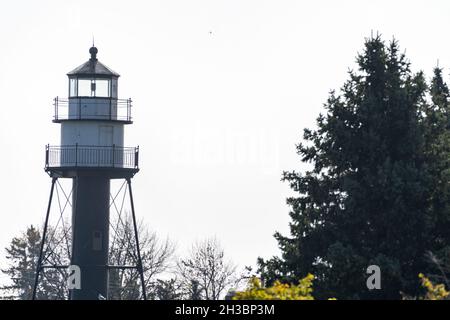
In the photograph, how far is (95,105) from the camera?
68938 mm

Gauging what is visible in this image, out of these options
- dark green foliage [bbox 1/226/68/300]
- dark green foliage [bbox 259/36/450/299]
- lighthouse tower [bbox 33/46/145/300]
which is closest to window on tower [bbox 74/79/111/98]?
lighthouse tower [bbox 33/46/145/300]

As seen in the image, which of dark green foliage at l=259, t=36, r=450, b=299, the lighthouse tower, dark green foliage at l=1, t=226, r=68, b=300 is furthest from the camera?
dark green foliage at l=1, t=226, r=68, b=300

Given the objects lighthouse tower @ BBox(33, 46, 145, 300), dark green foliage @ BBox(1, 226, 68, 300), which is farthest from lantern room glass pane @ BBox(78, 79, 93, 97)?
dark green foliage @ BBox(1, 226, 68, 300)

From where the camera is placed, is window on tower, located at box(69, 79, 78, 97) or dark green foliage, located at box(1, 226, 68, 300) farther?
dark green foliage, located at box(1, 226, 68, 300)

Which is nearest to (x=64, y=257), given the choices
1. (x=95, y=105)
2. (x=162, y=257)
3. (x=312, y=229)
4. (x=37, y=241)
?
(x=162, y=257)

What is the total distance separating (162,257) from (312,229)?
47.8 meters

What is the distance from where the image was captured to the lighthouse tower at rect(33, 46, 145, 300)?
67.1m

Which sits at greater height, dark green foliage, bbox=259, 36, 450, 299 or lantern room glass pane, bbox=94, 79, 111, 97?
lantern room glass pane, bbox=94, 79, 111, 97

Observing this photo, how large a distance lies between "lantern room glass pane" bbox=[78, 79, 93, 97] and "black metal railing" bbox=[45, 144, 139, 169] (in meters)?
2.22

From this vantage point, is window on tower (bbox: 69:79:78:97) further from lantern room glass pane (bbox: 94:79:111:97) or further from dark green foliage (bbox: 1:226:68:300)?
dark green foliage (bbox: 1:226:68:300)

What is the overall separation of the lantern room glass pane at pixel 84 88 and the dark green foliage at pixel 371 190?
12.5 metres

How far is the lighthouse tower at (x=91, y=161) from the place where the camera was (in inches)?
2640

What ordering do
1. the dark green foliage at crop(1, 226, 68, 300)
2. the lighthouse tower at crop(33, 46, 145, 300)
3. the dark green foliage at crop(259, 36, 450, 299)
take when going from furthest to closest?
1. the dark green foliage at crop(1, 226, 68, 300)
2. the lighthouse tower at crop(33, 46, 145, 300)
3. the dark green foliage at crop(259, 36, 450, 299)

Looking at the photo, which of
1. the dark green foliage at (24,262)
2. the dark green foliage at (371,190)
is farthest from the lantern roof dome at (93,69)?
the dark green foliage at (24,262)
